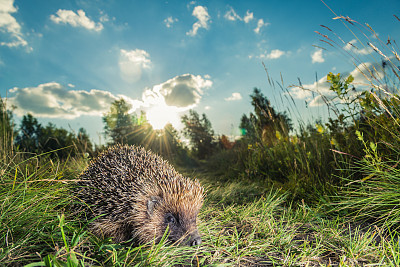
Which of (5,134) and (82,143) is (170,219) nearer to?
(5,134)

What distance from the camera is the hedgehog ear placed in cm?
308

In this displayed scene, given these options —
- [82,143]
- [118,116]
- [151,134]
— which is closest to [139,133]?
[151,134]

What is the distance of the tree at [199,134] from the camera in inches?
915

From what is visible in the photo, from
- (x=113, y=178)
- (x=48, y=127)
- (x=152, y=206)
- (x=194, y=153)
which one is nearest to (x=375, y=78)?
(x=152, y=206)

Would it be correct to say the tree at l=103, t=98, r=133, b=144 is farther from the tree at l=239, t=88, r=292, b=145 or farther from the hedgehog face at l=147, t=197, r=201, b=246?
the hedgehog face at l=147, t=197, r=201, b=246

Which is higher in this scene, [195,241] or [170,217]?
[170,217]

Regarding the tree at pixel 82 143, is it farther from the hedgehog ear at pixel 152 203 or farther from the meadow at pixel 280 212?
the hedgehog ear at pixel 152 203

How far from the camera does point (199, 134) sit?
2420cm

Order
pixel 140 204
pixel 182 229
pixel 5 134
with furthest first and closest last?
pixel 5 134, pixel 140 204, pixel 182 229

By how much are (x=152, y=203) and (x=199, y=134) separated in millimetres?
21116

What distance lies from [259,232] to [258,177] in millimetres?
3317

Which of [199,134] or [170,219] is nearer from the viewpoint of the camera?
[170,219]

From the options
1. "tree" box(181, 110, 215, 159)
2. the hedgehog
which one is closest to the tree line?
"tree" box(181, 110, 215, 159)

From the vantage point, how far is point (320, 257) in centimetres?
245
